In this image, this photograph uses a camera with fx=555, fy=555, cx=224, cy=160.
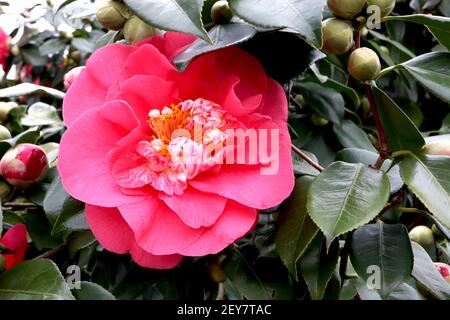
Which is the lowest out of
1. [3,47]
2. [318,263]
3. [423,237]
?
[3,47]

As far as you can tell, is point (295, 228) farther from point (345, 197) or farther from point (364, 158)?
point (364, 158)

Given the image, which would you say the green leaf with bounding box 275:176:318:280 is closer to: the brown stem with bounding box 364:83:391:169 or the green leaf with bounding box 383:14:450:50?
the brown stem with bounding box 364:83:391:169

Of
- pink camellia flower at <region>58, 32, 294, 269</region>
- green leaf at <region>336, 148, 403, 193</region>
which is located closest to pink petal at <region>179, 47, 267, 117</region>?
pink camellia flower at <region>58, 32, 294, 269</region>

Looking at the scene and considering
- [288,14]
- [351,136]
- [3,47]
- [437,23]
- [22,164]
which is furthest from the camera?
[3,47]

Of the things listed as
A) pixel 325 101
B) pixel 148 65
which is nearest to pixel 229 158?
pixel 148 65

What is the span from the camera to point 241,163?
65 centimetres

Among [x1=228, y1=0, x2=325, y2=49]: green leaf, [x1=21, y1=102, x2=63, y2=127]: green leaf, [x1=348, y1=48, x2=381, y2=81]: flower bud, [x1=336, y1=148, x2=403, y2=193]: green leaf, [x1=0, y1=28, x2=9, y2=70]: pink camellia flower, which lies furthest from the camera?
[x1=0, y1=28, x2=9, y2=70]: pink camellia flower

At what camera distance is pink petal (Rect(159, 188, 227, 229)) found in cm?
61

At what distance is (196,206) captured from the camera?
62 centimetres

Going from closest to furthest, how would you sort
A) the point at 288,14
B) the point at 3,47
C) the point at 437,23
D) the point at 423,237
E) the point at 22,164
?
the point at 288,14 < the point at 437,23 < the point at 22,164 < the point at 423,237 < the point at 3,47

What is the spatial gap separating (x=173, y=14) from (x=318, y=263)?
1.15 ft

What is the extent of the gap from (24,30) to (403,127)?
4.91 ft

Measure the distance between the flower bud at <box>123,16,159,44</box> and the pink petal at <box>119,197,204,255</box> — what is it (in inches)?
8.0

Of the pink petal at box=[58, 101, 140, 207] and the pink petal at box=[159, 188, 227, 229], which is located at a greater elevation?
the pink petal at box=[58, 101, 140, 207]
